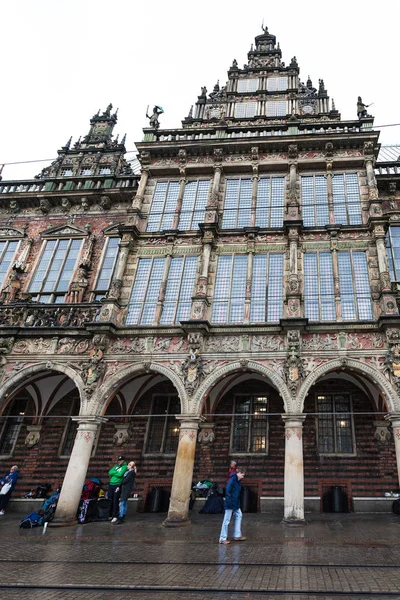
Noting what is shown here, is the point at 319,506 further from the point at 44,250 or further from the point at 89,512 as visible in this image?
the point at 44,250

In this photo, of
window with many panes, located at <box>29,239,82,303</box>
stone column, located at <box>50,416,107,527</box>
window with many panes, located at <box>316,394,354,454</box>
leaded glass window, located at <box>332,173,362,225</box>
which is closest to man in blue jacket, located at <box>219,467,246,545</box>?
stone column, located at <box>50,416,107,527</box>

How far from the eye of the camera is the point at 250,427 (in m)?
16.2

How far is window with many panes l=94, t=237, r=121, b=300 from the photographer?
19.0 m

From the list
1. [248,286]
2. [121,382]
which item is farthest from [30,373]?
[248,286]

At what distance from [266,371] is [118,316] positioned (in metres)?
6.30

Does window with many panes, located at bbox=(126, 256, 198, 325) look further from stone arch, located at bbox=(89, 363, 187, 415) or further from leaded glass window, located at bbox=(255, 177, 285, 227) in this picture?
leaded glass window, located at bbox=(255, 177, 285, 227)

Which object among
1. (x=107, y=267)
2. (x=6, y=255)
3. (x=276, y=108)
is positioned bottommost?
(x=107, y=267)

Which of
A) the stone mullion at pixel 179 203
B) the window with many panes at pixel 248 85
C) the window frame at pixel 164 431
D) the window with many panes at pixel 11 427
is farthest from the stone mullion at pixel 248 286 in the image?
the window with many panes at pixel 248 85

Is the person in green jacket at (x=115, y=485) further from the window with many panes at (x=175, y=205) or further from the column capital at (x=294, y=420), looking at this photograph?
the window with many panes at (x=175, y=205)

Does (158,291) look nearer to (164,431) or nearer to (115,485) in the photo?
(164,431)

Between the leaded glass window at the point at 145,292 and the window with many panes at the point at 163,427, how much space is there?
3.76 metres

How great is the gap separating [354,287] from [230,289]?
4.81 m

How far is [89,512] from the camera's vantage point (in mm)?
12812

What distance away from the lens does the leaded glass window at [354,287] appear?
14.9 metres
